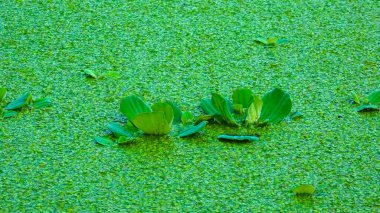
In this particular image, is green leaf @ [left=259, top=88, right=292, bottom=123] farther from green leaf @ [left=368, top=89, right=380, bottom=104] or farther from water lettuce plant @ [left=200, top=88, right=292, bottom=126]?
green leaf @ [left=368, top=89, right=380, bottom=104]

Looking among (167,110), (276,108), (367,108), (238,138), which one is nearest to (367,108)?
(367,108)

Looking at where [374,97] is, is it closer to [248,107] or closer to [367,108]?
[367,108]

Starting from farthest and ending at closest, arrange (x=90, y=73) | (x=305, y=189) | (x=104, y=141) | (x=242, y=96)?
(x=90, y=73) → (x=242, y=96) → (x=104, y=141) → (x=305, y=189)

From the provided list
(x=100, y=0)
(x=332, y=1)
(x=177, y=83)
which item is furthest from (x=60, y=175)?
(x=332, y=1)

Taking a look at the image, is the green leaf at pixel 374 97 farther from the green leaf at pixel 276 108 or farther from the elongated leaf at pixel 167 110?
the elongated leaf at pixel 167 110

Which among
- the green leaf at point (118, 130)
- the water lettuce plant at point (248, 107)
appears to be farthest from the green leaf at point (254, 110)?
the green leaf at point (118, 130)
